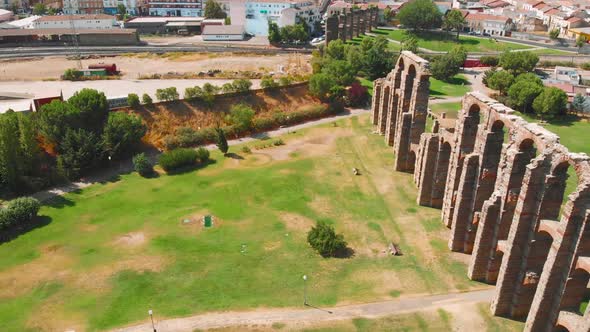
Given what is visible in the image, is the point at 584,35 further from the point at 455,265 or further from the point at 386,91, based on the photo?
the point at 455,265

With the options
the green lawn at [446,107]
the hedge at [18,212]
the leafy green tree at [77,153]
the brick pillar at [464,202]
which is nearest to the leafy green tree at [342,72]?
the green lawn at [446,107]

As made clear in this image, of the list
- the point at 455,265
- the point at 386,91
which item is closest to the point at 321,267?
the point at 455,265

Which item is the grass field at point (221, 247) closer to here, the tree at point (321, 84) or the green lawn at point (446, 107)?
the tree at point (321, 84)

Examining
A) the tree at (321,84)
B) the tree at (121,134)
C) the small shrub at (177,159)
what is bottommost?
the small shrub at (177,159)

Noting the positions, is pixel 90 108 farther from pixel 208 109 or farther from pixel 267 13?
pixel 267 13

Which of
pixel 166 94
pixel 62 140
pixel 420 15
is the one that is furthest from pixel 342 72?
pixel 420 15

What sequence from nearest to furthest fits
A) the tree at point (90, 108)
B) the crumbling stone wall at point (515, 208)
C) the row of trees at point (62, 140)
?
the crumbling stone wall at point (515, 208) → the row of trees at point (62, 140) → the tree at point (90, 108)
